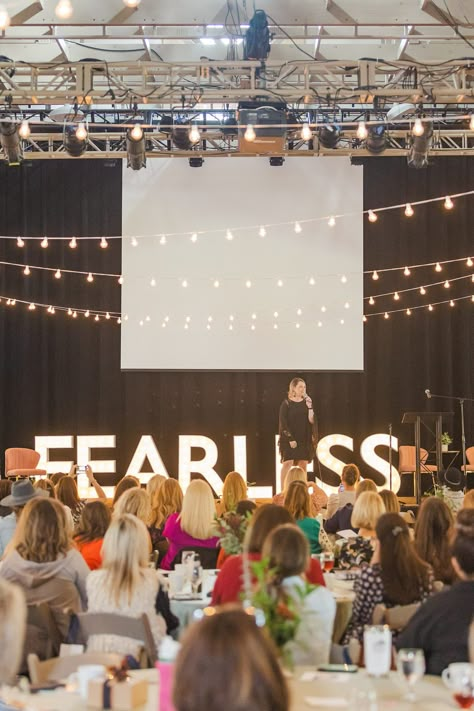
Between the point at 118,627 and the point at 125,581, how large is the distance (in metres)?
0.18

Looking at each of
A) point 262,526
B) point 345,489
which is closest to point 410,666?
point 262,526

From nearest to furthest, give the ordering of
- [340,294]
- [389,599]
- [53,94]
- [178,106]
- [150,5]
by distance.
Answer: [389,599] → [150,5] → [53,94] → [178,106] → [340,294]

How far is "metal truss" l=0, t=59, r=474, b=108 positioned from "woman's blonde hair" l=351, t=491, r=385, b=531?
497 cm

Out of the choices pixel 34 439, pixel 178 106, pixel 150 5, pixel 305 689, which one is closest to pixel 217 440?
pixel 34 439

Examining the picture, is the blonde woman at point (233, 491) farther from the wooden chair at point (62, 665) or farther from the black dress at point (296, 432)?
the black dress at point (296, 432)

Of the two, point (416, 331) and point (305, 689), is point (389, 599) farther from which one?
point (416, 331)

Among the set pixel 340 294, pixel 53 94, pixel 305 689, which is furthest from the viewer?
pixel 340 294

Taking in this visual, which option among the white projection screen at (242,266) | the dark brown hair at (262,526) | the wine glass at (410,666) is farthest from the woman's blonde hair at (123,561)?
the white projection screen at (242,266)

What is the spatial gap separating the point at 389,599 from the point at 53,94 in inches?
278

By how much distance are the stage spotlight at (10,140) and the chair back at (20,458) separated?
14.4 ft

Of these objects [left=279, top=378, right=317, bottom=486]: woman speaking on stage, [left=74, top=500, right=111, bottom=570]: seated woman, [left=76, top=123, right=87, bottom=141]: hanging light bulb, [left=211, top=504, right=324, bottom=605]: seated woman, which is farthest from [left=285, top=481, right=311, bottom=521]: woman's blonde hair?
[left=279, top=378, right=317, bottom=486]: woman speaking on stage

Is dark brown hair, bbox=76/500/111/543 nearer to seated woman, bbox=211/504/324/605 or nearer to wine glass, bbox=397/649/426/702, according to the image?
seated woman, bbox=211/504/324/605

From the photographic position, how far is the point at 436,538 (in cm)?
454

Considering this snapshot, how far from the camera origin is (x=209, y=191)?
1336 centimetres
